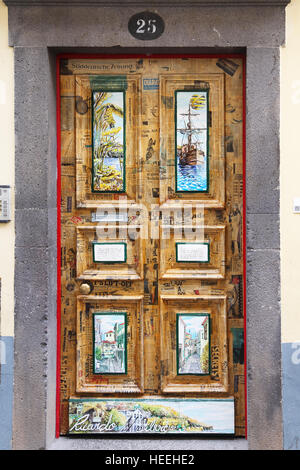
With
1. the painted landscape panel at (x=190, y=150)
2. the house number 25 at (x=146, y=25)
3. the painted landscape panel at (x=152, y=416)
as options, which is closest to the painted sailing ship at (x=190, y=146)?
the painted landscape panel at (x=190, y=150)

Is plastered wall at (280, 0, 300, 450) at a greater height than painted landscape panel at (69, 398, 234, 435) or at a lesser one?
greater

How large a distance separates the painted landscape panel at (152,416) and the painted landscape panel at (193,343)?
25cm

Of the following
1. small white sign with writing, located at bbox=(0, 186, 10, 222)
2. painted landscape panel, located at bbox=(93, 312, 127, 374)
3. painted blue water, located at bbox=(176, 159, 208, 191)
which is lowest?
painted landscape panel, located at bbox=(93, 312, 127, 374)

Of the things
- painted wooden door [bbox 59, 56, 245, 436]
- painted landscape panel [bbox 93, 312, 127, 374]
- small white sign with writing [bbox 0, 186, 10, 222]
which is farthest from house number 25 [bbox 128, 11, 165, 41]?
painted landscape panel [bbox 93, 312, 127, 374]

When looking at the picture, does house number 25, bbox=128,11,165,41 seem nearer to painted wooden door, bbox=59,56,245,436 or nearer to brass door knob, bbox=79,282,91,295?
painted wooden door, bbox=59,56,245,436

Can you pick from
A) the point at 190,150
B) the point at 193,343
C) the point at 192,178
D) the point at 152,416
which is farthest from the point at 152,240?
the point at 152,416

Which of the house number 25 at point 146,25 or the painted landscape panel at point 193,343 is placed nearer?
the house number 25 at point 146,25

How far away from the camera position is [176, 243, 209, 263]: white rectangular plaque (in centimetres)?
365

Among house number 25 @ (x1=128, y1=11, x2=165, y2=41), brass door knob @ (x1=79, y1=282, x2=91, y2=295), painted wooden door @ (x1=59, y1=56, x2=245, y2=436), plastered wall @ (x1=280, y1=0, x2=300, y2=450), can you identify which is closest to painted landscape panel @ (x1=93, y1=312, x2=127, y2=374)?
painted wooden door @ (x1=59, y1=56, x2=245, y2=436)

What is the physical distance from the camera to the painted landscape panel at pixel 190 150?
3637 mm

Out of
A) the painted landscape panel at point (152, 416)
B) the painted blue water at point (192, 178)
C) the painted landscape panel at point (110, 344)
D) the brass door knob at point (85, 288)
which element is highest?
the painted blue water at point (192, 178)

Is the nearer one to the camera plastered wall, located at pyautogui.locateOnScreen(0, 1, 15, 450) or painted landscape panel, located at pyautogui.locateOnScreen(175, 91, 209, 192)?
plastered wall, located at pyautogui.locateOnScreen(0, 1, 15, 450)

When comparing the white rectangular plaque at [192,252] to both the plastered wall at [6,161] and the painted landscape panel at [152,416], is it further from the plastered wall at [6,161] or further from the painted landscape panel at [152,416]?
the plastered wall at [6,161]
